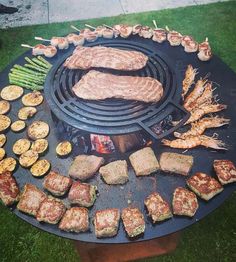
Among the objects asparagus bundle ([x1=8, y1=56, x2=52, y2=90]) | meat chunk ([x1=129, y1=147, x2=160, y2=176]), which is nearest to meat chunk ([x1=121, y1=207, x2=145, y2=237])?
meat chunk ([x1=129, y1=147, x2=160, y2=176])

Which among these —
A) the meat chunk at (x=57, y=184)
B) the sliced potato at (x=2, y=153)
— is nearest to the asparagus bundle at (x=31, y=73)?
the sliced potato at (x=2, y=153)

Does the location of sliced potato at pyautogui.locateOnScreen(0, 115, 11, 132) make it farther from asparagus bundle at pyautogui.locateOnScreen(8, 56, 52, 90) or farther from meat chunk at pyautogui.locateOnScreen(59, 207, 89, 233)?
meat chunk at pyautogui.locateOnScreen(59, 207, 89, 233)

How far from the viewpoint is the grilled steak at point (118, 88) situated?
3717mm

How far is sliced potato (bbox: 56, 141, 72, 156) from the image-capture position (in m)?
3.66

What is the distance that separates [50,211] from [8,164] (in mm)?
828

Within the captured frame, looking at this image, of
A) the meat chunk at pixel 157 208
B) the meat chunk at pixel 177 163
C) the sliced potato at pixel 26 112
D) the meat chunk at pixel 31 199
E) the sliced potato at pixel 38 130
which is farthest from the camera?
the sliced potato at pixel 26 112

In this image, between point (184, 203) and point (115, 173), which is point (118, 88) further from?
point (184, 203)

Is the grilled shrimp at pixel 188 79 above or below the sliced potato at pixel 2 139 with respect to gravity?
above

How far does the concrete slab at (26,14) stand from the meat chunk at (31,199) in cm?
645

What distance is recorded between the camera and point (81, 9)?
9039 millimetres

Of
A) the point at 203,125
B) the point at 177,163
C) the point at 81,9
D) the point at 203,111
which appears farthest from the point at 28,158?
the point at 81,9

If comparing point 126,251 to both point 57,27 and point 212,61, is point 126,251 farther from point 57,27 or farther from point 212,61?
point 57,27

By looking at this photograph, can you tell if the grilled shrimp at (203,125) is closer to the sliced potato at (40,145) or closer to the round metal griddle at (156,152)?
the round metal griddle at (156,152)

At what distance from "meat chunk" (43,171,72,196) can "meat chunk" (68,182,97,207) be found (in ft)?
0.28
